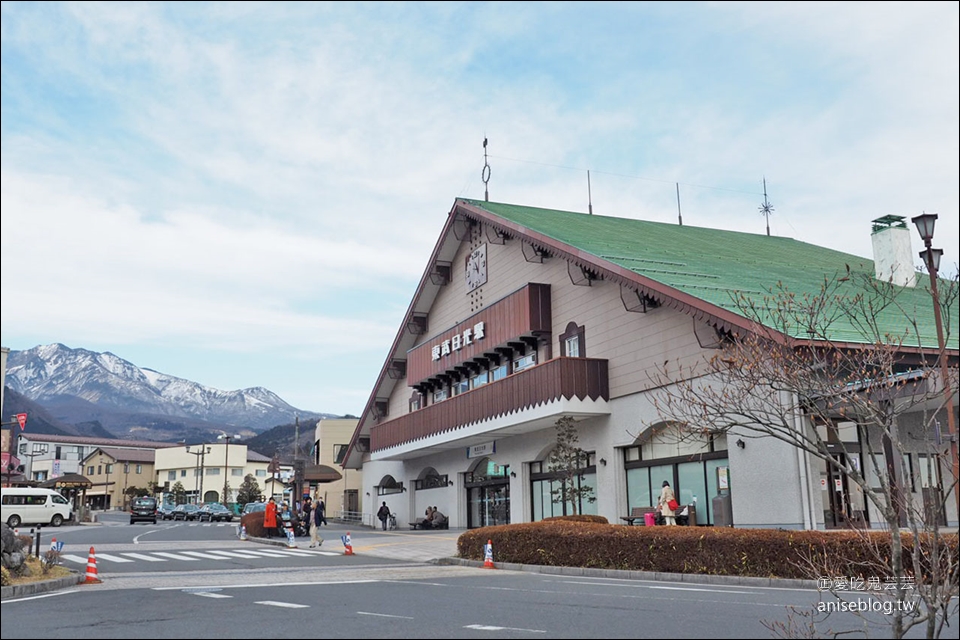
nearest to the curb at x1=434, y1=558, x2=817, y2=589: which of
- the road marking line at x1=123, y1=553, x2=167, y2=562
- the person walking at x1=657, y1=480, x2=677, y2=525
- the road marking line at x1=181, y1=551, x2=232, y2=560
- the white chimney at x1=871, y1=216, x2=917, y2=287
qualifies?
the person walking at x1=657, y1=480, x2=677, y2=525

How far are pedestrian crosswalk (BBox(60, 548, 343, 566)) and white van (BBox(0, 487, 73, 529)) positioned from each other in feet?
101

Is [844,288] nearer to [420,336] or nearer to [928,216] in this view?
[928,216]

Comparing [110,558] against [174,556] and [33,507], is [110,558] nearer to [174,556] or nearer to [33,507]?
[174,556]

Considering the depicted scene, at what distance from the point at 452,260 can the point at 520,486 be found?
37.0 feet

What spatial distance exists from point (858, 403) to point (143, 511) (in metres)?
58.1

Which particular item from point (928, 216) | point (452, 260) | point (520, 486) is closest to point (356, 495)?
point (452, 260)

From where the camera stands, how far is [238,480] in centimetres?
10625

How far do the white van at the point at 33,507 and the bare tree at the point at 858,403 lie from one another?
4201 cm

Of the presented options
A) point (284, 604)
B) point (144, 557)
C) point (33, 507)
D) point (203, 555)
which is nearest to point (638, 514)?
point (203, 555)

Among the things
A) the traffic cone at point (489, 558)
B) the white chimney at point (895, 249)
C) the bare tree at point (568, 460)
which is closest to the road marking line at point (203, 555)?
the traffic cone at point (489, 558)

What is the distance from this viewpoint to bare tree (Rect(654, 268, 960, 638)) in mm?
7586

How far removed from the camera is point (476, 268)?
36.1 meters

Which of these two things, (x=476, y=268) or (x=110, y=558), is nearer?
(x=110, y=558)

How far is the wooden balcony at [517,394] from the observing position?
27.0 m
